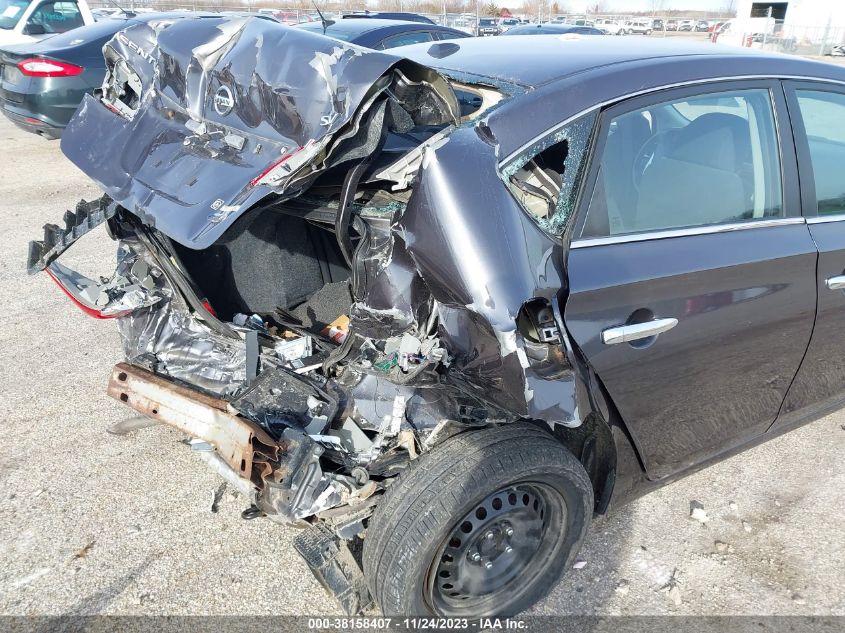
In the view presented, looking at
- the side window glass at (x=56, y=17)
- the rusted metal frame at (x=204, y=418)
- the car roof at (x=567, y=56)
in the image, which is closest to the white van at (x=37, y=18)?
the side window glass at (x=56, y=17)

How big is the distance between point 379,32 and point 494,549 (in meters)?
6.50

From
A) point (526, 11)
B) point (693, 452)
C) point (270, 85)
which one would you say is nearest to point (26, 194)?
point (270, 85)

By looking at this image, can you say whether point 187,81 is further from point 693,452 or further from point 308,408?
point 693,452

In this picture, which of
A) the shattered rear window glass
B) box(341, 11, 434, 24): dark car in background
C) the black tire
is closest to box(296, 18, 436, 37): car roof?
box(341, 11, 434, 24): dark car in background

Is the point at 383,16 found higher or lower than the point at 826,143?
higher

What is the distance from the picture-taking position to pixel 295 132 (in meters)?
2.26

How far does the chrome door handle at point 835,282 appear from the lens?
2584mm

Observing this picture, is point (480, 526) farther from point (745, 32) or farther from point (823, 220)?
point (745, 32)

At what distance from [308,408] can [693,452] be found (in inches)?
58.4

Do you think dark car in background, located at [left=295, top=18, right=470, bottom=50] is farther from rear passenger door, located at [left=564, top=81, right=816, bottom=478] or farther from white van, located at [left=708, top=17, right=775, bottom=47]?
white van, located at [left=708, top=17, right=775, bottom=47]

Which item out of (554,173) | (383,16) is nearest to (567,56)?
(554,173)

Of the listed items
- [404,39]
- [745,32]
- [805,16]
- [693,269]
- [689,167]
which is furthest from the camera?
[805,16]

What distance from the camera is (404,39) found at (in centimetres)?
768

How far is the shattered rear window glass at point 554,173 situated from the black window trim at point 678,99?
0.10 feet
